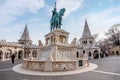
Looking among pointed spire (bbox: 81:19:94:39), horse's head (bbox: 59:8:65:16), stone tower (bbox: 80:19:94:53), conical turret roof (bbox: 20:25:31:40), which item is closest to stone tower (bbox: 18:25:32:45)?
conical turret roof (bbox: 20:25:31:40)

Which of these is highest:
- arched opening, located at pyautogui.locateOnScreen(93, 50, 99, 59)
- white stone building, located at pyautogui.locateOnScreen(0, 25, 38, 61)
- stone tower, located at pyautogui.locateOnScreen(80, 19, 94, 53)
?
stone tower, located at pyautogui.locateOnScreen(80, 19, 94, 53)

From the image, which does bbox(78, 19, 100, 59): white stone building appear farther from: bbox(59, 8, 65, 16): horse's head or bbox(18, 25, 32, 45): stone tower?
bbox(59, 8, 65, 16): horse's head

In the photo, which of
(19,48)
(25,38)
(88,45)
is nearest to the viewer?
(19,48)

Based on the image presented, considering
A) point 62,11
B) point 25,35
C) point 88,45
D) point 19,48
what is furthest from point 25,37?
point 62,11

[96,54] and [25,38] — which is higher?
[25,38]

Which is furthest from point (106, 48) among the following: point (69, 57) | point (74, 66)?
point (74, 66)

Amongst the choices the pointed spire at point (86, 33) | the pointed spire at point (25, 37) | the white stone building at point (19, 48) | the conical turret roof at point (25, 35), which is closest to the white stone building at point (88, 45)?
the pointed spire at point (86, 33)

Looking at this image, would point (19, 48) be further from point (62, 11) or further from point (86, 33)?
point (86, 33)

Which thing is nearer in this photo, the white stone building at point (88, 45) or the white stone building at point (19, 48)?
the white stone building at point (19, 48)

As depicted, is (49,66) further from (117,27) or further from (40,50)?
(117,27)

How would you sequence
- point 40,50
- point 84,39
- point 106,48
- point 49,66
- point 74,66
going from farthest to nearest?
point 106,48, point 84,39, point 40,50, point 74,66, point 49,66

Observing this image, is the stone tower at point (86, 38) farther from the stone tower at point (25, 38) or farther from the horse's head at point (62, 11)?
the horse's head at point (62, 11)

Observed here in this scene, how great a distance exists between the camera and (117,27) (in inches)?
2023

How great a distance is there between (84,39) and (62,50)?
1164 inches
